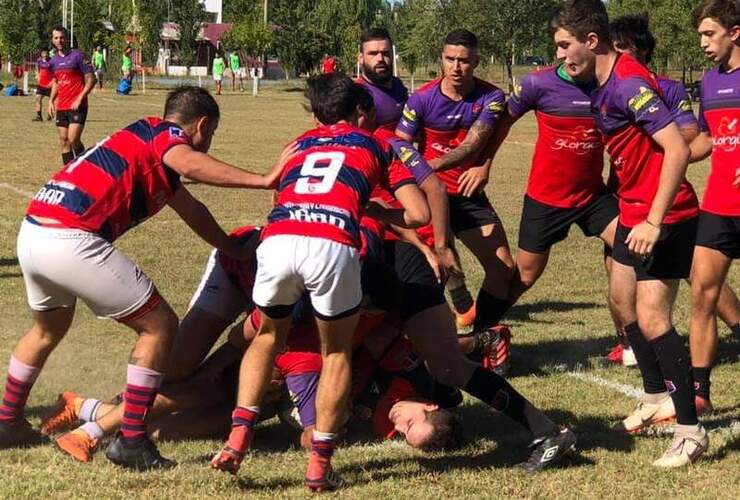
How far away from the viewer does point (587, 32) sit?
16.9 feet

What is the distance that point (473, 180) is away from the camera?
7199mm

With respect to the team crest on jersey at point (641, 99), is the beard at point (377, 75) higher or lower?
lower

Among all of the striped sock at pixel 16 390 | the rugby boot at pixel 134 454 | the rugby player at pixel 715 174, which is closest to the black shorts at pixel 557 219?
the rugby player at pixel 715 174

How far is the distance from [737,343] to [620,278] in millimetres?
2326

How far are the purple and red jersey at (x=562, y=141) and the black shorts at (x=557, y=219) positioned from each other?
44mm

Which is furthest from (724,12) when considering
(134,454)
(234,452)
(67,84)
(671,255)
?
(67,84)

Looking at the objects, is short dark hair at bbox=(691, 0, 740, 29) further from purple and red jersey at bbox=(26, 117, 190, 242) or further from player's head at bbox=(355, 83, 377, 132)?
purple and red jersey at bbox=(26, 117, 190, 242)

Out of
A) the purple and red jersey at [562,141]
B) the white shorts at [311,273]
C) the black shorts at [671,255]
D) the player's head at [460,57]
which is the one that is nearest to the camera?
the white shorts at [311,273]

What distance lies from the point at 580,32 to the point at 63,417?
9.98 ft

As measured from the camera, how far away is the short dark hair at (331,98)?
15.6ft

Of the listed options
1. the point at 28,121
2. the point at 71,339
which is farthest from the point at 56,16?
the point at 71,339

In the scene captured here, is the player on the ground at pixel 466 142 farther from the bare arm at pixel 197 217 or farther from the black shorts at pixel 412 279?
the bare arm at pixel 197 217

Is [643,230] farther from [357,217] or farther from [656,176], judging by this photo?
[357,217]

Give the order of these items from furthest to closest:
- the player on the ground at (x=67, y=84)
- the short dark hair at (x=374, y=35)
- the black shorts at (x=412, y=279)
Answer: the player on the ground at (x=67, y=84) → the short dark hair at (x=374, y=35) → the black shorts at (x=412, y=279)
